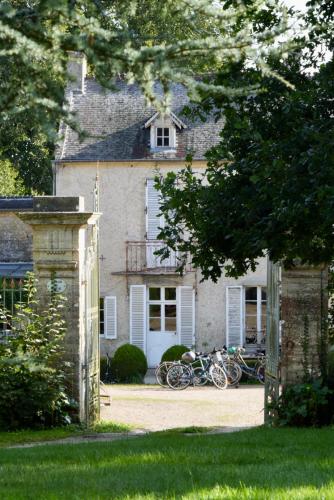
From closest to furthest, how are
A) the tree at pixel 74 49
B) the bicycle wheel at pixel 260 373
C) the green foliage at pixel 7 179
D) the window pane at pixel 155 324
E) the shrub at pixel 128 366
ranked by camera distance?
the tree at pixel 74 49 < the bicycle wheel at pixel 260 373 < the shrub at pixel 128 366 < the window pane at pixel 155 324 < the green foliage at pixel 7 179

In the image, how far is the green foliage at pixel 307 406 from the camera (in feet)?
39.0

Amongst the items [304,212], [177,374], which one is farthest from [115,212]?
[304,212]

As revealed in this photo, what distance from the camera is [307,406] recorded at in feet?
39.1

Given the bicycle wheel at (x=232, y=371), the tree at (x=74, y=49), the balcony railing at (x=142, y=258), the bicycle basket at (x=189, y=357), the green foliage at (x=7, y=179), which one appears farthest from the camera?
the green foliage at (x=7, y=179)

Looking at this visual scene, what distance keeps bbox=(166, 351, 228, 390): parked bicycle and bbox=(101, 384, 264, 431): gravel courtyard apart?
67 centimetres

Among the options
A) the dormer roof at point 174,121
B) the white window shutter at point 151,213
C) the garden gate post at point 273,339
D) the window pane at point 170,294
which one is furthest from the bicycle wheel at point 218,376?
the garden gate post at point 273,339

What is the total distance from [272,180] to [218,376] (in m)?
14.5

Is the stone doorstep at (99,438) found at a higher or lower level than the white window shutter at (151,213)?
lower

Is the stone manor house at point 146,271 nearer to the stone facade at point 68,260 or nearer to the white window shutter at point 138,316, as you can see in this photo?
the white window shutter at point 138,316

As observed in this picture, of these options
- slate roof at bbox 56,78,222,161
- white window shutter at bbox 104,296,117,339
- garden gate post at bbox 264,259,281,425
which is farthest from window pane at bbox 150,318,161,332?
garden gate post at bbox 264,259,281,425

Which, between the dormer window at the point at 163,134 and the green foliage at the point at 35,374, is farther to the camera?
the dormer window at the point at 163,134

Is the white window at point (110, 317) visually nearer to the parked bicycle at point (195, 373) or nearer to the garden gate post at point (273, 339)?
the parked bicycle at point (195, 373)

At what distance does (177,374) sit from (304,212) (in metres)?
14.6

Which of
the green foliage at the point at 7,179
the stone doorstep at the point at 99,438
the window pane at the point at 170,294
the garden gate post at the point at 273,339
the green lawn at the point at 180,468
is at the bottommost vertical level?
the stone doorstep at the point at 99,438
